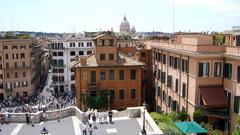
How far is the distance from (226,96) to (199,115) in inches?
151

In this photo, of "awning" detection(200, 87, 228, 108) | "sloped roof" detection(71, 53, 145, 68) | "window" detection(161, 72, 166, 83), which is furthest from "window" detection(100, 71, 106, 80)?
"awning" detection(200, 87, 228, 108)

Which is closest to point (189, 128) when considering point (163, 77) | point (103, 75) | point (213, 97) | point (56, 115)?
point (213, 97)

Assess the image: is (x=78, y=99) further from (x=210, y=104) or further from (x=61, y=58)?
(x=61, y=58)

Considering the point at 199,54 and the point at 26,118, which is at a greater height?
the point at 199,54

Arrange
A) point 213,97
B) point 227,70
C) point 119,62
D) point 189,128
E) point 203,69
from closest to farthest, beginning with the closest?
point 189,128, point 227,70, point 213,97, point 203,69, point 119,62

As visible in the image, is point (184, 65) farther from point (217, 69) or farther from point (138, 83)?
point (138, 83)

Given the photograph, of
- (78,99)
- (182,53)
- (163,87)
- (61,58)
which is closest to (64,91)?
(61,58)

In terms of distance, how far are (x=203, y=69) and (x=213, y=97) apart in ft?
11.0

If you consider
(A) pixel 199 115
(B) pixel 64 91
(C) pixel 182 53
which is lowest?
(B) pixel 64 91

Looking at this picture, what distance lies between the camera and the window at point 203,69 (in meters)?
33.5

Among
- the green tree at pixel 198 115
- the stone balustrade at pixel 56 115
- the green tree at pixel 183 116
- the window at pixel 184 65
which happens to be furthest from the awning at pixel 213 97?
the stone balustrade at pixel 56 115

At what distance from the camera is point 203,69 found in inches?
1325

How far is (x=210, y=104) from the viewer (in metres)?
32.5

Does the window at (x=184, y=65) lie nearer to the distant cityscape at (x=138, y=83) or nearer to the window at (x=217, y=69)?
the distant cityscape at (x=138, y=83)
